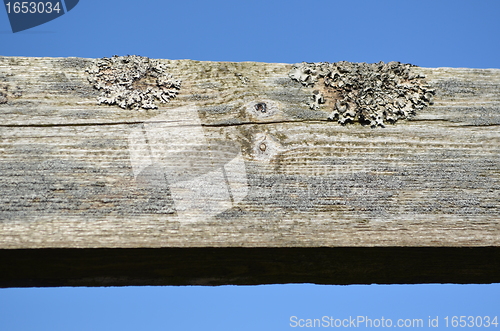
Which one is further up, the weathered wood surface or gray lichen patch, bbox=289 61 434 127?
gray lichen patch, bbox=289 61 434 127

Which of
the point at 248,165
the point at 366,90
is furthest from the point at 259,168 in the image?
the point at 366,90

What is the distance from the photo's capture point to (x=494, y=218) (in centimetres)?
130

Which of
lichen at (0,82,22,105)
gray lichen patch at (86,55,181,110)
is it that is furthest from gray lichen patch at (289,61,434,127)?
lichen at (0,82,22,105)

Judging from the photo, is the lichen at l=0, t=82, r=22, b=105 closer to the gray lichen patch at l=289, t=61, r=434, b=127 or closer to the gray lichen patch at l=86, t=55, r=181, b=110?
the gray lichen patch at l=86, t=55, r=181, b=110

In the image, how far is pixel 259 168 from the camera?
1.33 metres

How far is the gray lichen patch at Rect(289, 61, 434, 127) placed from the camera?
144cm

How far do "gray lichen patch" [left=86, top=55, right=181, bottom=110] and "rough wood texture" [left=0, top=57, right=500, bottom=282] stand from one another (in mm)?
26

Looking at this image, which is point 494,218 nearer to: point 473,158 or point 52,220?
point 473,158

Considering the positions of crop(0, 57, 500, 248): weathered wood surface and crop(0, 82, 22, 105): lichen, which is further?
crop(0, 82, 22, 105): lichen

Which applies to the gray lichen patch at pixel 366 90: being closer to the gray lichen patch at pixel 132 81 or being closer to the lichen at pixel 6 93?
the gray lichen patch at pixel 132 81

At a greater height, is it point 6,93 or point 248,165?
point 6,93

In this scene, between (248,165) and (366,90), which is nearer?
(248,165)

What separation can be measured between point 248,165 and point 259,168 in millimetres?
31

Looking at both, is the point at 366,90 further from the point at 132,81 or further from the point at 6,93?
the point at 6,93
